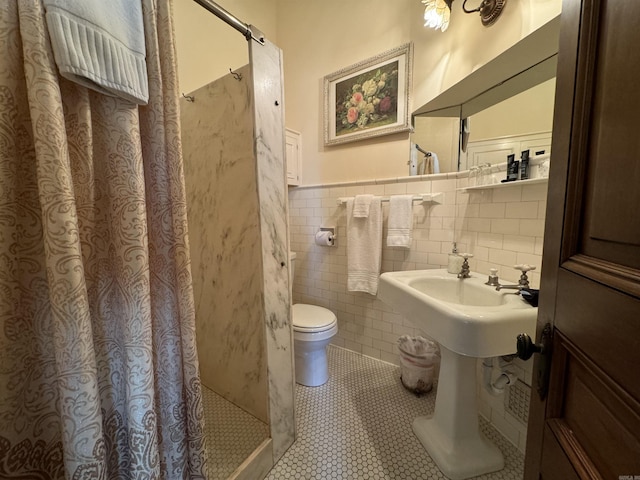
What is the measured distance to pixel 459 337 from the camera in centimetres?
83

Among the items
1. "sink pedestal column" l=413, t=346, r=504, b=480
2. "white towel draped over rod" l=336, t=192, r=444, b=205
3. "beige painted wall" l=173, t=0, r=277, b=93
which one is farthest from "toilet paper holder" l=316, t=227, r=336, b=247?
"beige painted wall" l=173, t=0, r=277, b=93

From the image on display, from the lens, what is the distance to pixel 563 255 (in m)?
0.46

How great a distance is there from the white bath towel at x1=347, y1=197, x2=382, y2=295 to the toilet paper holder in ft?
0.63

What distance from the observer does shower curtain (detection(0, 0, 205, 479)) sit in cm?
49

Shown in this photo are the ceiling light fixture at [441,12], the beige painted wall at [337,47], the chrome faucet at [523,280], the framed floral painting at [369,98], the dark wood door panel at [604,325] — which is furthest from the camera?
the framed floral painting at [369,98]

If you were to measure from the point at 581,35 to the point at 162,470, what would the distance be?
52.4 inches

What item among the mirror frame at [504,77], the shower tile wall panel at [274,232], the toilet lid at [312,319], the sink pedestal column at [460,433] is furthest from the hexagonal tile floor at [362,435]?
the mirror frame at [504,77]

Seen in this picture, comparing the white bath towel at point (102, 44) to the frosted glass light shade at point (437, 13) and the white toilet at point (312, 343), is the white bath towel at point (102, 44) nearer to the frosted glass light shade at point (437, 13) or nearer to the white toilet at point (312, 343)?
the white toilet at point (312, 343)

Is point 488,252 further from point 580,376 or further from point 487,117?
point 580,376

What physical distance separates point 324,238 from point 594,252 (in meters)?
1.64

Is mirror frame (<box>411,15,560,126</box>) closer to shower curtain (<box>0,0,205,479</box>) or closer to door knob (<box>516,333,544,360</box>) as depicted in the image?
door knob (<box>516,333,544,360</box>)

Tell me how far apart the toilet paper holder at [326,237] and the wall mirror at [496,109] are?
2.83 ft

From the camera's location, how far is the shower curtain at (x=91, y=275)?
0.49 metres

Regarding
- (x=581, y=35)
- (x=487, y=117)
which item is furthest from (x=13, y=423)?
(x=487, y=117)
